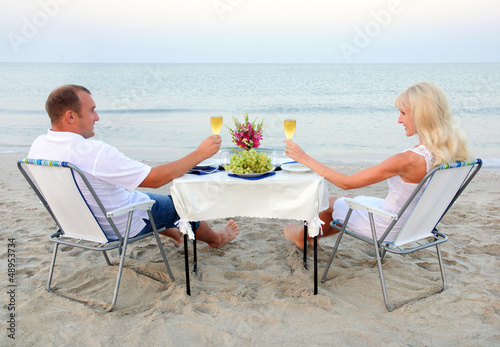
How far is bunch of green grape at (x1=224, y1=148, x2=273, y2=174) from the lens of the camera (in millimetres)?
2568

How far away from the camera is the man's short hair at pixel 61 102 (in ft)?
8.43

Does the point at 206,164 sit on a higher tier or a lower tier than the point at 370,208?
higher

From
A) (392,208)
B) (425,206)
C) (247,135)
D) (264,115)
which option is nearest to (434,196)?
(425,206)

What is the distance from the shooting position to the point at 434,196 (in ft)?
8.09

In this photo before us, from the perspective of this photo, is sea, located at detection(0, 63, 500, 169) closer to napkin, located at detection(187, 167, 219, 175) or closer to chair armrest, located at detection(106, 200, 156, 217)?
napkin, located at detection(187, 167, 219, 175)

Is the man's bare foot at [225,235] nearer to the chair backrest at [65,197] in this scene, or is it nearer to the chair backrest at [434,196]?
the chair backrest at [65,197]

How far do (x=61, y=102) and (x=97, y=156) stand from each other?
1.56ft

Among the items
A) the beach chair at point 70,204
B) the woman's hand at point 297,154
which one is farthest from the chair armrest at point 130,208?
the woman's hand at point 297,154

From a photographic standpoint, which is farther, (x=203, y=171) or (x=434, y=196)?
(x=203, y=171)

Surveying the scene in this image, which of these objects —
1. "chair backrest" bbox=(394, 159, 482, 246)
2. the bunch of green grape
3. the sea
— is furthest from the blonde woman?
the sea

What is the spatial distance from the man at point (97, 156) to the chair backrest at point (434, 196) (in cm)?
132

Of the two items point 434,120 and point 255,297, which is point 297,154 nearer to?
point 434,120

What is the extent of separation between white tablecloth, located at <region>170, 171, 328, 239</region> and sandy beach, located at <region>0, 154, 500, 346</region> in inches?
20.7

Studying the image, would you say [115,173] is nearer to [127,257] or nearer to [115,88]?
[127,257]
